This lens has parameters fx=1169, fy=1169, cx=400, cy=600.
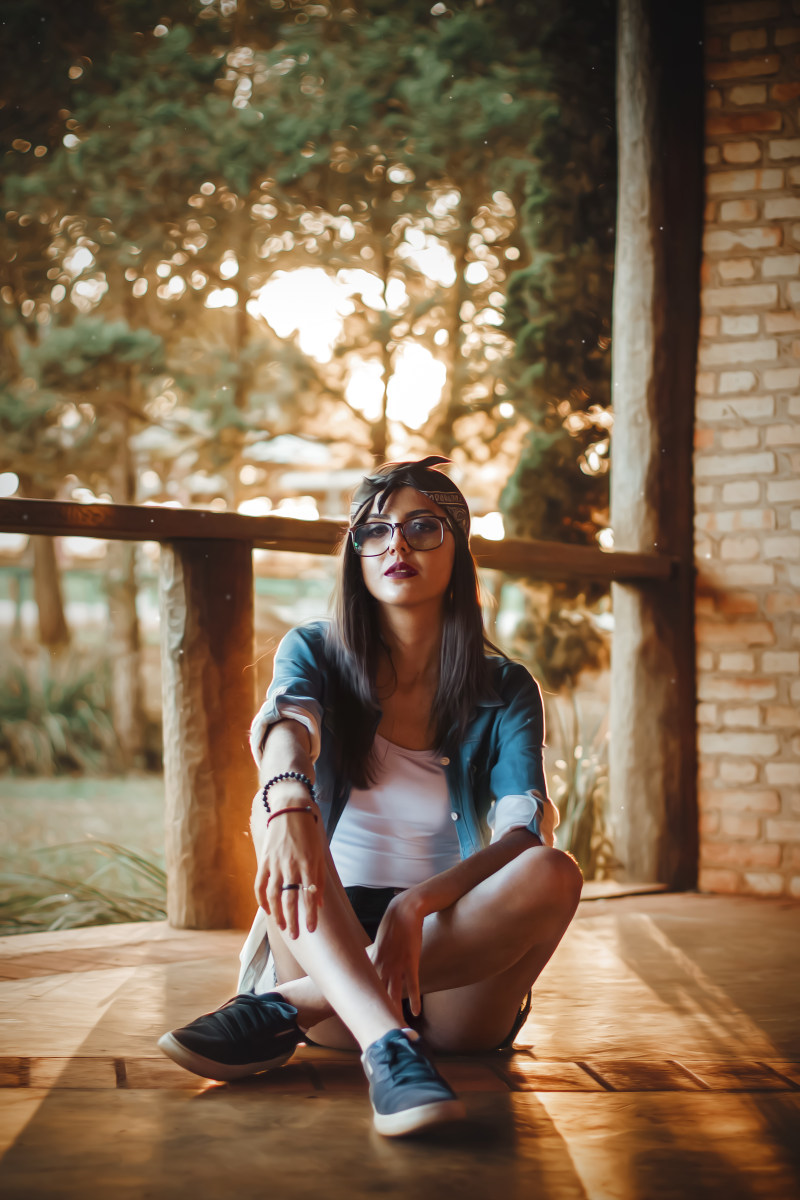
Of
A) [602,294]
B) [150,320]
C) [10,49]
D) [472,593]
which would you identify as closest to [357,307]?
[150,320]

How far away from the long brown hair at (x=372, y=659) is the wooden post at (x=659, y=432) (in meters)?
1.95

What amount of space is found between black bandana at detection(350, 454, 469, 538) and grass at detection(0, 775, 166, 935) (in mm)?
1969

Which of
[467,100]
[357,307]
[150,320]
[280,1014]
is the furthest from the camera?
[150,320]

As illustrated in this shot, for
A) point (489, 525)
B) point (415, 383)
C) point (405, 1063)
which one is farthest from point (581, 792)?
point (415, 383)

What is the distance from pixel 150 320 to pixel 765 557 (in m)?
5.62

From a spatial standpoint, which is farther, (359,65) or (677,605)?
(359,65)

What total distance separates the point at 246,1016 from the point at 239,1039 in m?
0.04

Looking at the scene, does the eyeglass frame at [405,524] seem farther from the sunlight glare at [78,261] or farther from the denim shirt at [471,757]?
the sunlight glare at [78,261]

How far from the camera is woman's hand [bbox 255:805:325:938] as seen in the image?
1806mm

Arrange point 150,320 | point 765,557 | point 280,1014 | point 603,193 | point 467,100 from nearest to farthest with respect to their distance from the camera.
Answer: point 280,1014, point 765,557, point 603,193, point 467,100, point 150,320

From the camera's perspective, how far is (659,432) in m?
4.11

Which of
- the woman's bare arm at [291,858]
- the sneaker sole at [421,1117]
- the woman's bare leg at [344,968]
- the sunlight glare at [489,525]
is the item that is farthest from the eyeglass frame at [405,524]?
the sunlight glare at [489,525]

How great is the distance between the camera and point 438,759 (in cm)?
221

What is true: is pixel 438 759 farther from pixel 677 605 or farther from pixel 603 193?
pixel 603 193
